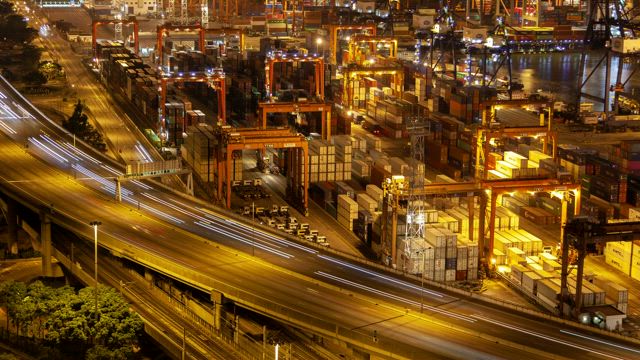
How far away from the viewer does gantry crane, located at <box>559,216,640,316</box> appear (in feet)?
141

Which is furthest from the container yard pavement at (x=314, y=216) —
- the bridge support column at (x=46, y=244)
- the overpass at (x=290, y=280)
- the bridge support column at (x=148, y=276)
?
the bridge support column at (x=46, y=244)

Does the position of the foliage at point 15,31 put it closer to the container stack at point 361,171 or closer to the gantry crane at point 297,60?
the gantry crane at point 297,60

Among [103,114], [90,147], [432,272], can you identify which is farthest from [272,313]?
[103,114]

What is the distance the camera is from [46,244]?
163 ft

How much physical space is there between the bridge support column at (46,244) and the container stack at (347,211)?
50.1 feet

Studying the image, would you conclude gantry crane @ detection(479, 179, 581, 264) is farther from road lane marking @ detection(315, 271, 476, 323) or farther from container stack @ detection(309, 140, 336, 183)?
container stack @ detection(309, 140, 336, 183)

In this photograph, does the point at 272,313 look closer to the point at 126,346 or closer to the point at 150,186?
the point at 126,346

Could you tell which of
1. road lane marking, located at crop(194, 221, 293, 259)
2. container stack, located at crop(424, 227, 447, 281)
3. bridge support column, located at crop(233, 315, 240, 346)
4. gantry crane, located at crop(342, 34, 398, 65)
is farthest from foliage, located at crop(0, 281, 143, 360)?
gantry crane, located at crop(342, 34, 398, 65)

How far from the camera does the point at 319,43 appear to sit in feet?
383

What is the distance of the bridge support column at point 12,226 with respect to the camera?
54281 millimetres

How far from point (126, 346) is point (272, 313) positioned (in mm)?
6018

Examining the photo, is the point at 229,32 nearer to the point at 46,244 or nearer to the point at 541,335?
the point at 46,244

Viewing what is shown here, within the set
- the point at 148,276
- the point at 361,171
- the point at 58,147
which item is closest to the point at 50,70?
the point at 58,147

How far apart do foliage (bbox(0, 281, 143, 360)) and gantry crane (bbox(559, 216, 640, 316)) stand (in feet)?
56.3
